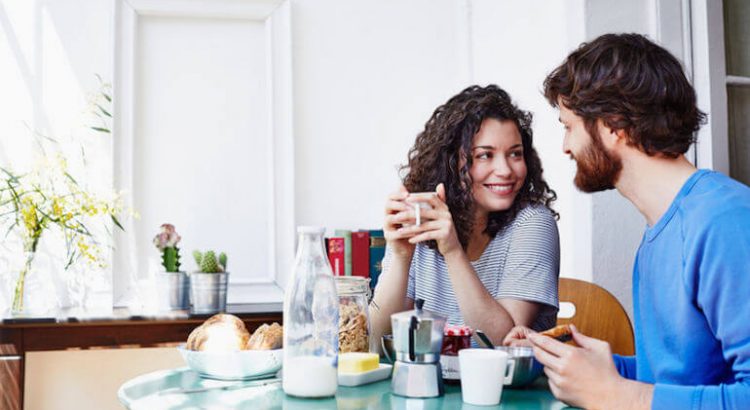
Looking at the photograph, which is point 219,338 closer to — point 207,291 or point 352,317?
point 352,317

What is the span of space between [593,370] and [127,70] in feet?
8.11

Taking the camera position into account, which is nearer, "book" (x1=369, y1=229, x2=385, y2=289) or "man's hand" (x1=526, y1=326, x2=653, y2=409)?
A: "man's hand" (x1=526, y1=326, x2=653, y2=409)

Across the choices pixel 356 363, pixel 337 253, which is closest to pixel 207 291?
pixel 337 253

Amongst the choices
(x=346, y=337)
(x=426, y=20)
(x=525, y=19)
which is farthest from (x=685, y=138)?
(x=426, y=20)

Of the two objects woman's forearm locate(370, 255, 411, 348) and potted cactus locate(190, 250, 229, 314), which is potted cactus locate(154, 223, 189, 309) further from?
woman's forearm locate(370, 255, 411, 348)

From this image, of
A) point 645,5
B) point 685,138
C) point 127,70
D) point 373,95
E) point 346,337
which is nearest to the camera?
point 685,138

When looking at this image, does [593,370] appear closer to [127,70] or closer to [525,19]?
[525,19]

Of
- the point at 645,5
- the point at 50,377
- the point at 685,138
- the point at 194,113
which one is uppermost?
the point at 645,5

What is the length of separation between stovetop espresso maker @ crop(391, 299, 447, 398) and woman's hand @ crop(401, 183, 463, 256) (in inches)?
15.8

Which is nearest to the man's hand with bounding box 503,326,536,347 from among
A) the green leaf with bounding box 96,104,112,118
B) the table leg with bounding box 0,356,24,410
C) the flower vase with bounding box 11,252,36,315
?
the table leg with bounding box 0,356,24,410

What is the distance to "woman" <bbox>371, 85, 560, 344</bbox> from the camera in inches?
68.4

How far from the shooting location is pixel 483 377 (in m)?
1.21

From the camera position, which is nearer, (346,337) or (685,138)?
(685,138)

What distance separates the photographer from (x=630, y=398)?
3.72 feet
